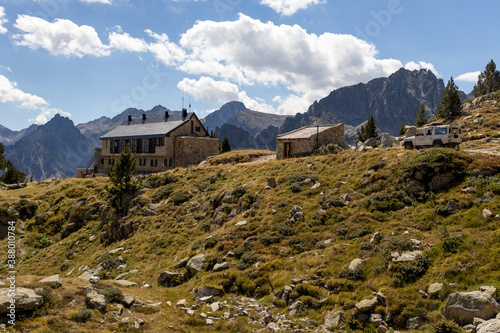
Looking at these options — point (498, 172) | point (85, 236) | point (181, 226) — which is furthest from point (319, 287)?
point (85, 236)

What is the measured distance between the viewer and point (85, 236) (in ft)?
125

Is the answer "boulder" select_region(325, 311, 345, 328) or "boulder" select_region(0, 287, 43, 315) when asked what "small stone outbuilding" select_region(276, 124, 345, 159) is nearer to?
"boulder" select_region(325, 311, 345, 328)

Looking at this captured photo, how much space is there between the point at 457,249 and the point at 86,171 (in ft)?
243

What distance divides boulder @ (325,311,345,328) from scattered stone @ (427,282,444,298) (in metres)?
3.94

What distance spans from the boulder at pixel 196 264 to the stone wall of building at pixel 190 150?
1483 inches

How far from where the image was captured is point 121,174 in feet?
130

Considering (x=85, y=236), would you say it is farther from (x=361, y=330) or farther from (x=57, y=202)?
(x=361, y=330)

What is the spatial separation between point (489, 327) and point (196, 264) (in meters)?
16.7

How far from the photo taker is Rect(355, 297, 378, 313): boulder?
13.7 metres

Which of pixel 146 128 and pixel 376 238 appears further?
pixel 146 128

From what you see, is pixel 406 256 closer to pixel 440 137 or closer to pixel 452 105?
pixel 440 137

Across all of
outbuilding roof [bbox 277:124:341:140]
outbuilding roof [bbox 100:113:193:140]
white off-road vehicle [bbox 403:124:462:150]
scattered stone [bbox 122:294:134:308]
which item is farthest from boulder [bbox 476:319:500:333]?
outbuilding roof [bbox 100:113:193:140]

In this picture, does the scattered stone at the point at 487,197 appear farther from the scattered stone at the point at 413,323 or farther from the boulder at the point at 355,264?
the scattered stone at the point at 413,323

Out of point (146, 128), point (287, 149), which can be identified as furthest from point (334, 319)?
point (146, 128)
